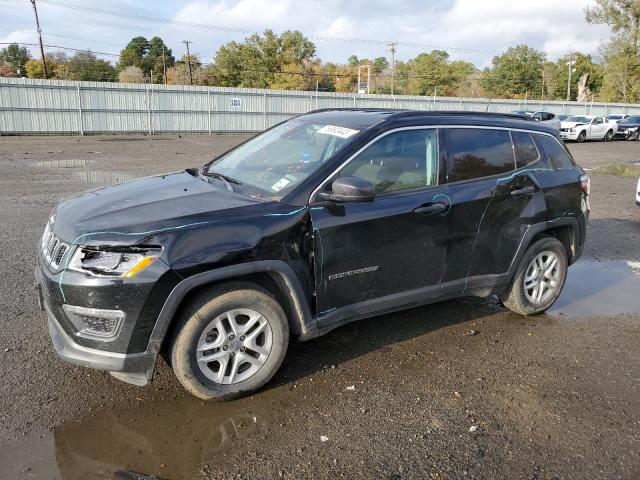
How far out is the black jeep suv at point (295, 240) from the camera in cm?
307

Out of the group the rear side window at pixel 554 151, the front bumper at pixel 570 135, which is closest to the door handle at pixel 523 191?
the rear side window at pixel 554 151

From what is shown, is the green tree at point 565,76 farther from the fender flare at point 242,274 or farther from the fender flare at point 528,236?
the fender flare at point 242,274

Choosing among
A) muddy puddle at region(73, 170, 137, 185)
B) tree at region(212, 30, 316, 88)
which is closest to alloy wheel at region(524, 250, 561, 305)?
muddy puddle at region(73, 170, 137, 185)

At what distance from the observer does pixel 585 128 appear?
3069 cm

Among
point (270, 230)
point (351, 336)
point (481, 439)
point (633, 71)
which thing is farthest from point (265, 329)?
point (633, 71)

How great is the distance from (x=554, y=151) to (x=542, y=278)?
1.17m

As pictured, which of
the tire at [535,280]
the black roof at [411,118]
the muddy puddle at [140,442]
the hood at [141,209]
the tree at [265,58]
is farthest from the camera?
the tree at [265,58]

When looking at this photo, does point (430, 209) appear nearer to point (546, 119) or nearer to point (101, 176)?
point (546, 119)

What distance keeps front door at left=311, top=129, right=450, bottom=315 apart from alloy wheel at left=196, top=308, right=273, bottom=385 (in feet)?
1.45

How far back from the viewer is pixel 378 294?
3.90 metres

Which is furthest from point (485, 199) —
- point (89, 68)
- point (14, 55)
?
point (14, 55)

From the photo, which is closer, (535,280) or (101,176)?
(535,280)

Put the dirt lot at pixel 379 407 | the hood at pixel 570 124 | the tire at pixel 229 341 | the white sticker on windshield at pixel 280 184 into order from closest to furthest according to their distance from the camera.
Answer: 1. the dirt lot at pixel 379 407
2. the tire at pixel 229 341
3. the white sticker on windshield at pixel 280 184
4. the hood at pixel 570 124

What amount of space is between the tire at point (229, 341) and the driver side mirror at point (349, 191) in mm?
754
